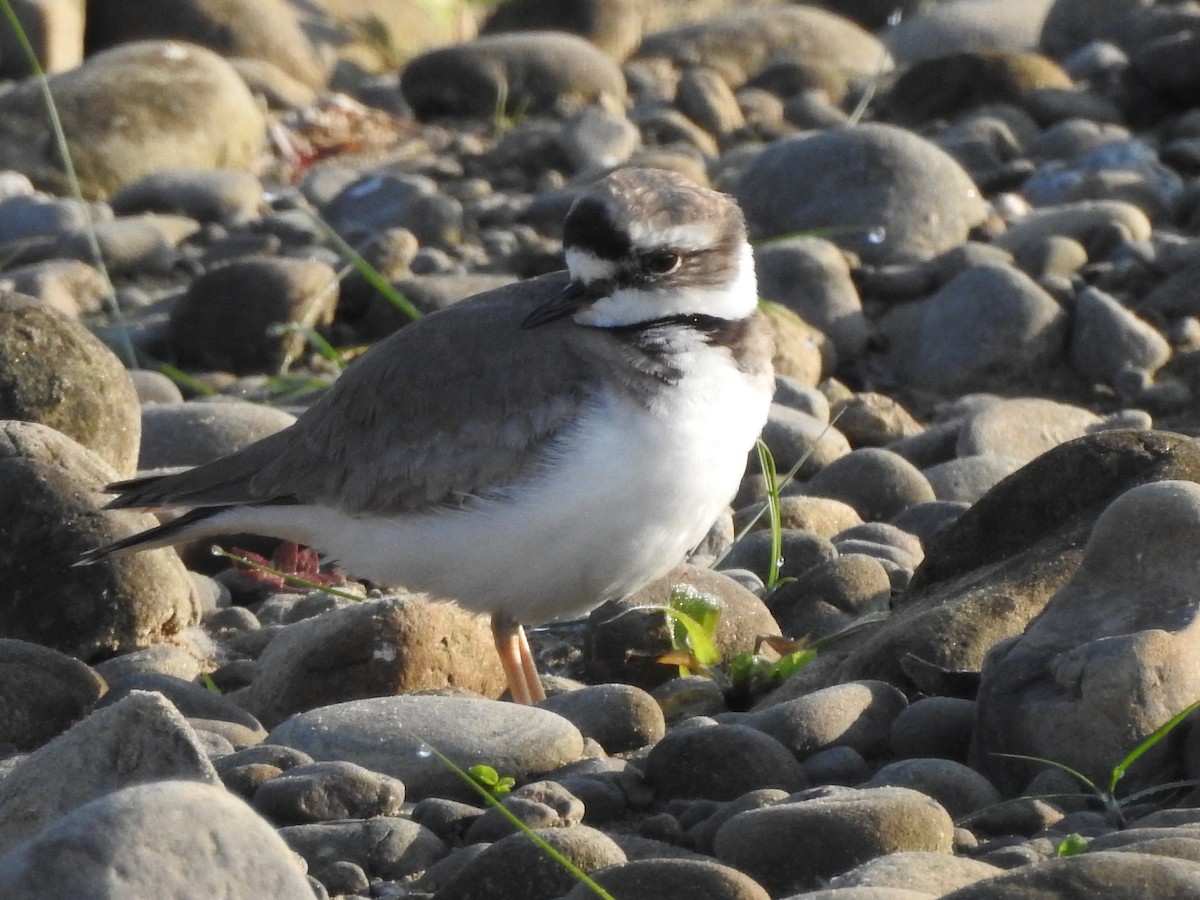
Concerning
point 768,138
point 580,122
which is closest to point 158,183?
point 580,122

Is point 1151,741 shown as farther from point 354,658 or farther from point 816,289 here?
point 816,289

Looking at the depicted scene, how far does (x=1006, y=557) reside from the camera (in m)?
5.70

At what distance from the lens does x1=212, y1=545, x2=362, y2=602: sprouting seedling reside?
6520 mm

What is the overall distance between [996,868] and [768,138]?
10257 mm

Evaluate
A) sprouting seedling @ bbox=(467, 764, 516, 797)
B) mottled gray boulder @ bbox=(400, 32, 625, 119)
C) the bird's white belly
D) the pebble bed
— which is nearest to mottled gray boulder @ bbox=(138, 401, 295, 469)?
the pebble bed

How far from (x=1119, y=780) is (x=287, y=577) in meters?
3.26

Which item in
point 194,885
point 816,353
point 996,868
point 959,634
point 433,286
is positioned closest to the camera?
point 194,885

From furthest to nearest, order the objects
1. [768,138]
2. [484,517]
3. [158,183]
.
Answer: [768,138]
[158,183]
[484,517]

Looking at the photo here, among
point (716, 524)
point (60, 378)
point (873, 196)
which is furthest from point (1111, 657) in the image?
point (873, 196)

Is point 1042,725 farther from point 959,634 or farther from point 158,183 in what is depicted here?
point 158,183

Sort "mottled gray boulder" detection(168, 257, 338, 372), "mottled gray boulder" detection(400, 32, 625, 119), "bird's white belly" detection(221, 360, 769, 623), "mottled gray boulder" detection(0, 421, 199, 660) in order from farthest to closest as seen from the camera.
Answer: "mottled gray boulder" detection(400, 32, 625, 119)
"mottled gray boulder" detection(168, 257, 338, 372)
"mottled gray boulder" detection(0, 421, 199, 660)
"bird's white belly" detection(221, 360, 769, 623)

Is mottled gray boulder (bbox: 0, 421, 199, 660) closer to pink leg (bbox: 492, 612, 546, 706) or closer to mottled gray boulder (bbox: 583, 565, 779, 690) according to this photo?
pink leg (bbox: 492, 612, 546, 706)

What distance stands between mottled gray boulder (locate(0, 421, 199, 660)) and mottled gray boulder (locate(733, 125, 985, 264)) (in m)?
5.35

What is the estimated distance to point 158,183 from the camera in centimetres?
1240
